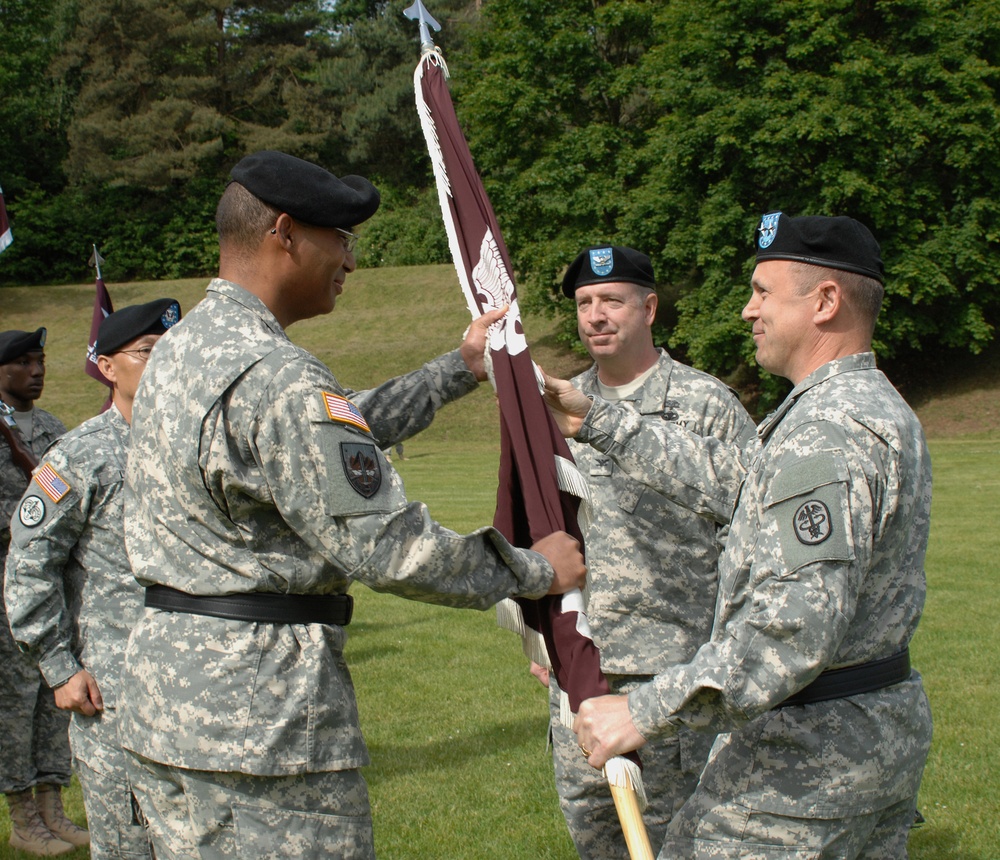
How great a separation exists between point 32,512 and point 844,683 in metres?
3.28

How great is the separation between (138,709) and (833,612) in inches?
71.6

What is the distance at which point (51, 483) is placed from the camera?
449 centimetres

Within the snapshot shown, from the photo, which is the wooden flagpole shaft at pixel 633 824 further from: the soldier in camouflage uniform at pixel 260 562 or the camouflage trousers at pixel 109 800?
the camouflage trousers at pixel 109 800

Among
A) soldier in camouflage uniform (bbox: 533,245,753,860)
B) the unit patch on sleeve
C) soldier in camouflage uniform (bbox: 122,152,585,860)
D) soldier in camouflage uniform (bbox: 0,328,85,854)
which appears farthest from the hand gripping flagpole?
soldier in camouflage uniform (bbox: 0,328,85,854)

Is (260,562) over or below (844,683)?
over

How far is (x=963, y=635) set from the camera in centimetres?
952

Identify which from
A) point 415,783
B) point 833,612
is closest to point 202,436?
point 833,612

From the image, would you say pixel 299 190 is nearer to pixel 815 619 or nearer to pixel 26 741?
pixel 815 619

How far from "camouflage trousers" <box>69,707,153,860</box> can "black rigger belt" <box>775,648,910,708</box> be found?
106 inches

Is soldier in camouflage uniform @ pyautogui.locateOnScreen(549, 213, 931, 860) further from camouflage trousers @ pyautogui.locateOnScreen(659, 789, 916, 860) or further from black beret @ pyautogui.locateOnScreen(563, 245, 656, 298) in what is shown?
black beret @ pyautogui.locateOnScreen(563, 245, 656, 298)

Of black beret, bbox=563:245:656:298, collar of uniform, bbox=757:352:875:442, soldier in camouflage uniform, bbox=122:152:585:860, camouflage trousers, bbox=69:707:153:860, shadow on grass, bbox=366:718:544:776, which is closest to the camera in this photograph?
soldier in camouflage uniform, bbox=122:152:585:860

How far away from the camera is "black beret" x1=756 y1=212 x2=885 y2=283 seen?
2.99 meters

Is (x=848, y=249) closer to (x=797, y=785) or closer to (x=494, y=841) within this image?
(x=797, y=785)

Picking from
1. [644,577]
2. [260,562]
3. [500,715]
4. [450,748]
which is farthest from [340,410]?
[500,715]
